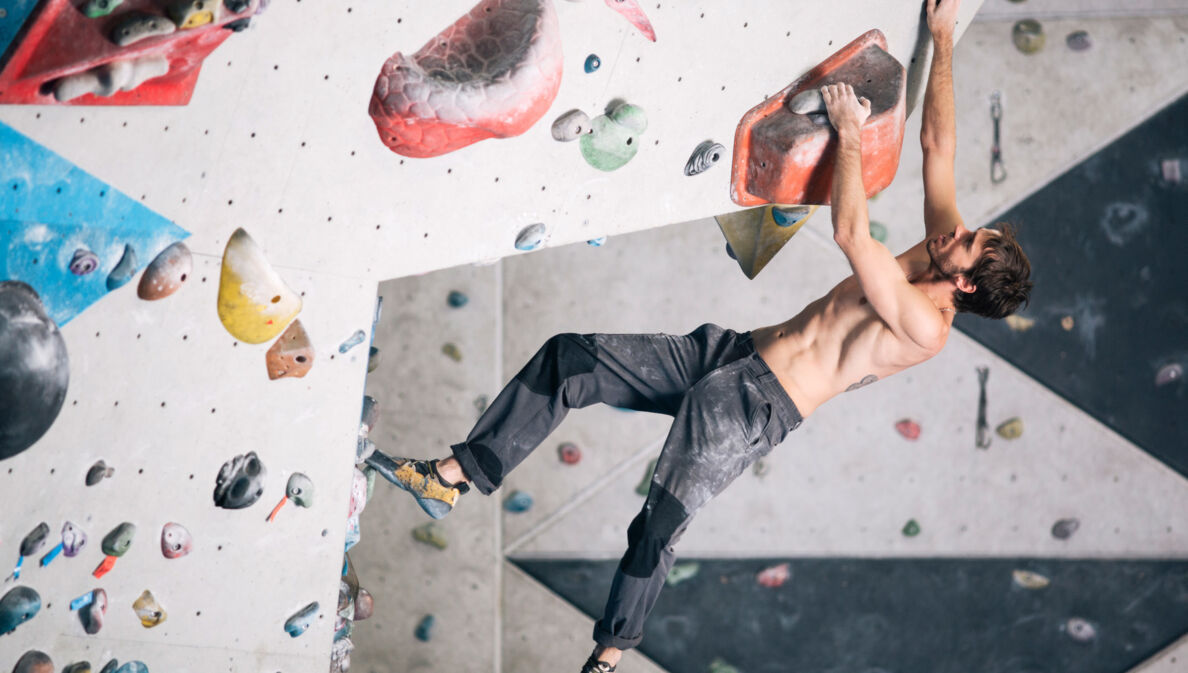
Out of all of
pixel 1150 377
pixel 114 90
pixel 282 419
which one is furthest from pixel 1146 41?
pixel 114 90

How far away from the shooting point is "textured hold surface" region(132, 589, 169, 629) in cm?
230

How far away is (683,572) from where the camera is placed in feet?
14.9

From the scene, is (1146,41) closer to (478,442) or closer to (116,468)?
(478,442)

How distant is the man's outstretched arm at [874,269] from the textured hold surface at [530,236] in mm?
654

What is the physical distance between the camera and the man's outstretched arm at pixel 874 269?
2.34 metres

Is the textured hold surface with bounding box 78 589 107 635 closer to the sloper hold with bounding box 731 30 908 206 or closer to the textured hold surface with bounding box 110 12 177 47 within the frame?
the textured hold surface with bounding box 110 12 177 47

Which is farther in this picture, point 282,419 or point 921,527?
point 921,527

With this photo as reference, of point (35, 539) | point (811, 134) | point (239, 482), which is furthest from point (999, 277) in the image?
point (35, 539)

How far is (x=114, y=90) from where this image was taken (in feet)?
5.98

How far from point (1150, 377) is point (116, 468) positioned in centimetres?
383

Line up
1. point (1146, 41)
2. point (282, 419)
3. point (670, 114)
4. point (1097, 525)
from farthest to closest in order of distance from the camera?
point (1097, 525) < point (1146, 41) < point (670, 114) < point (282, 419)

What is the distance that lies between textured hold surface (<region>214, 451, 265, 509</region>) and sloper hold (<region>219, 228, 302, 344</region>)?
27 cm

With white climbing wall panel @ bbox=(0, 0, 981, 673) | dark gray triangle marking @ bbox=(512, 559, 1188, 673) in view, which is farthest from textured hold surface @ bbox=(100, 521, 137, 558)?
dark gray triangle marking @ bbox=(512, 559, 1188, 673)

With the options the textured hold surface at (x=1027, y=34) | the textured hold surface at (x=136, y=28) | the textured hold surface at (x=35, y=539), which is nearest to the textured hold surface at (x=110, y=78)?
the textured hold surface at (x=136, y=28)
